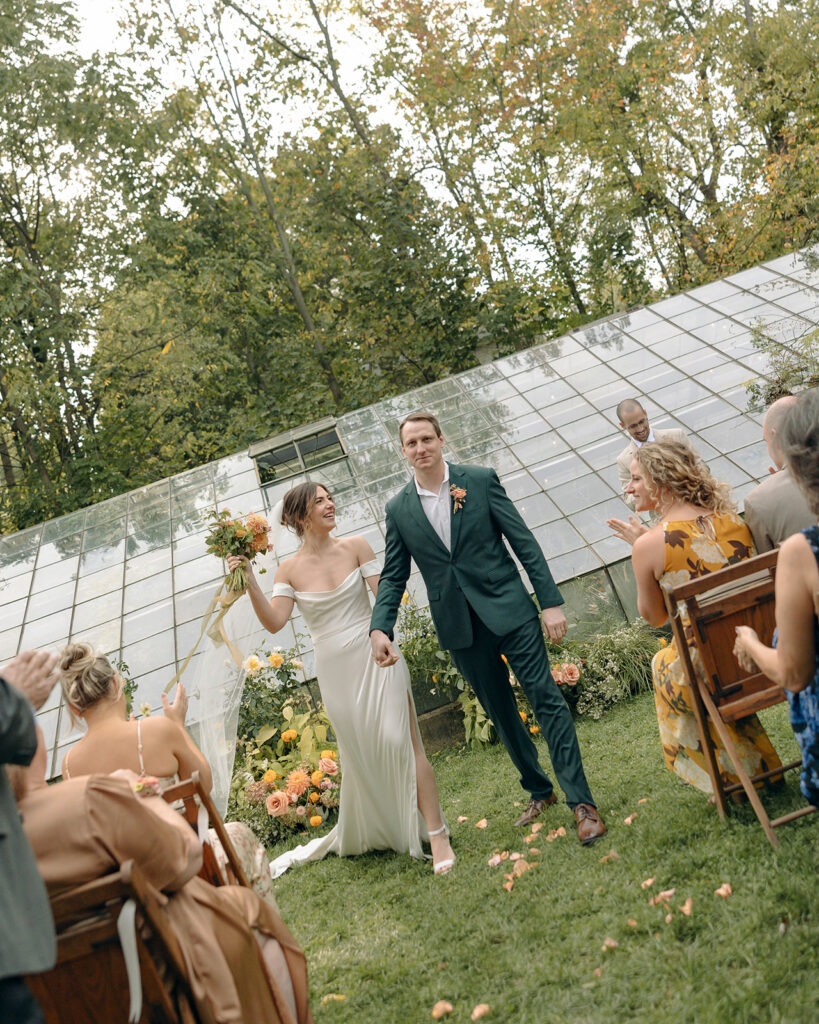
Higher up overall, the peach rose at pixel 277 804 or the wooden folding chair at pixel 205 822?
the wooden folding chair at pixel 205 822

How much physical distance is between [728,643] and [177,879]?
216cm

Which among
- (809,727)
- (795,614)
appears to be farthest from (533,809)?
(795,614)

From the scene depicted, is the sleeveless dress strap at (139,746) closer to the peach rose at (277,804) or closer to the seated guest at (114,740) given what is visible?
the seated guest at (114,740)

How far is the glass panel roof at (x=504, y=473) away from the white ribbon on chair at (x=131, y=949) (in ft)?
17.6

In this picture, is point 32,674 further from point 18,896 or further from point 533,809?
point 533,809

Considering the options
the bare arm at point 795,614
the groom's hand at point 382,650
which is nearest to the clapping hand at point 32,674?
the bare arm at point 795,614

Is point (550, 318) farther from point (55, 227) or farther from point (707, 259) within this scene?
point (55, 227)

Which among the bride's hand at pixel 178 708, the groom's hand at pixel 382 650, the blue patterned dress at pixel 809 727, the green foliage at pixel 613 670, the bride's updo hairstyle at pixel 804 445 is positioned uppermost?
the bride's updo hairstyle at pixel 804 445

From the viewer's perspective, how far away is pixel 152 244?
18.6 m

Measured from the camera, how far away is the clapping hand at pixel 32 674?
232cm

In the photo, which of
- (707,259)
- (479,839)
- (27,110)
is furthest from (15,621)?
(707,259)

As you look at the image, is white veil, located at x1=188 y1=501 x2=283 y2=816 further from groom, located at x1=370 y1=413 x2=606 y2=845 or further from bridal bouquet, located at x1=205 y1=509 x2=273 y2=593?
groom, located at x1=370 y1=413 x2=606 y2=845

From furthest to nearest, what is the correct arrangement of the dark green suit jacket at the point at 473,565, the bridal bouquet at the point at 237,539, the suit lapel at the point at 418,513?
the bridal bouquet at the point at 237,539 → the suit lapel at the point at 418,513 → the dark green suit jacket at the point at 473,565

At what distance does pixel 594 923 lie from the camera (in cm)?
326
